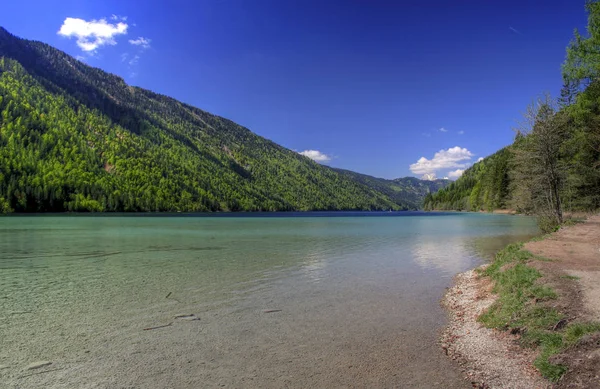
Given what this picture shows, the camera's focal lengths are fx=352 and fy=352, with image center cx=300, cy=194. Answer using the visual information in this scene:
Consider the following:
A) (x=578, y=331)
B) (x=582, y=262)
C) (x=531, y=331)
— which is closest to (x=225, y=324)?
(x=531, y=331)

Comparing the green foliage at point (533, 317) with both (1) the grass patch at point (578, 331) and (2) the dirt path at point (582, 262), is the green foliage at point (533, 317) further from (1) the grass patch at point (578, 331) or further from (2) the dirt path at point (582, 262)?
(2) the dirt path at point (582, 262)

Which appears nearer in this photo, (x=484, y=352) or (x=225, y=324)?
(x=484, y=352)

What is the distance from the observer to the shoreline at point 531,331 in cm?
716

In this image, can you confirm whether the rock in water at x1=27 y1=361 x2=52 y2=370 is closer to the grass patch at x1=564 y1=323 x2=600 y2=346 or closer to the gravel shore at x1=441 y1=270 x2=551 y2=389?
the gravel shore at x1=441 y1=270 x2=551 y2=389

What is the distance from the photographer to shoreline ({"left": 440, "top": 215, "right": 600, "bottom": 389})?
7.16m

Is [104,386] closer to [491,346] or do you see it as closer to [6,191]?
[491,346]

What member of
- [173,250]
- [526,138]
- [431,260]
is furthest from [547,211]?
[173,250]

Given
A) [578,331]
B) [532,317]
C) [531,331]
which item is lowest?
[531,331]

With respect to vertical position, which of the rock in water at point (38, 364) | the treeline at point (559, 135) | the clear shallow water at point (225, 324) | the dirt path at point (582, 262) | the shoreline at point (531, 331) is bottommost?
the clear shallow water at point (225, 324)

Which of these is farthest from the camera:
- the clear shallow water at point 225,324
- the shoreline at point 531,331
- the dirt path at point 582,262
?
the dirt path at point 582,262

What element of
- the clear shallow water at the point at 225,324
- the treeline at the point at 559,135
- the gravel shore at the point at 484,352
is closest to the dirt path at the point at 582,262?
the gravel shore at the point at 484,352

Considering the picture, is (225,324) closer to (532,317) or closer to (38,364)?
(38,364)

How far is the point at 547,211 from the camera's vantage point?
136 feet

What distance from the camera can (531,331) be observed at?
9.38 m
